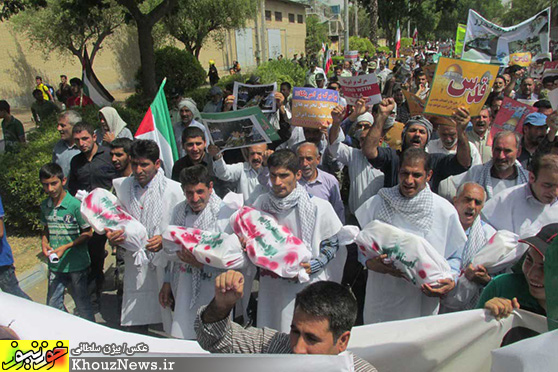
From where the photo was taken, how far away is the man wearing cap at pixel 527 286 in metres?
1.98

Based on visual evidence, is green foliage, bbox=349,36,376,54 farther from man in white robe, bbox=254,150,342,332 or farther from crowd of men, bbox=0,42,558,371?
man in white robe, bbox=254,150,342,332

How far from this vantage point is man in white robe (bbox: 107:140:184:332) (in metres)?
3.43

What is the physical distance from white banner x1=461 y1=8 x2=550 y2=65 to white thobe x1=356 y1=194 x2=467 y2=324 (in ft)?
20.7

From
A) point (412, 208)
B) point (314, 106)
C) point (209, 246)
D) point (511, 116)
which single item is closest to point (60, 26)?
point (314, 106)

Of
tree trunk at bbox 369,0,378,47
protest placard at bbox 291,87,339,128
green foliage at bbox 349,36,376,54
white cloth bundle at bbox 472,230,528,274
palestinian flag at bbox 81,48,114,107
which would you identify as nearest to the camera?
white cloth bundle at bbox 472,230,528,274

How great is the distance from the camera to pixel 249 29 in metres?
41.2

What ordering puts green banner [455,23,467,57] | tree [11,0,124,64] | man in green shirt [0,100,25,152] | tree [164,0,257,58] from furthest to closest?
tree [164,0,257,58] < tree [11,0,124,64] < green banner [455,23,467,57] < man in green shirt [0,100,25,152]

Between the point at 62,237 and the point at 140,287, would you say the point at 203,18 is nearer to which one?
the point at 62,237

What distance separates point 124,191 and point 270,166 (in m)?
1.28

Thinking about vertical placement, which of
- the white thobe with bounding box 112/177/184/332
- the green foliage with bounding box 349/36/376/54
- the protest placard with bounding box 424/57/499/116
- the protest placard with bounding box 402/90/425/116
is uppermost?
the green foliage with bounding box 349/36/376/54

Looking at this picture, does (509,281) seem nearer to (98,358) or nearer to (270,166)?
(270,166)

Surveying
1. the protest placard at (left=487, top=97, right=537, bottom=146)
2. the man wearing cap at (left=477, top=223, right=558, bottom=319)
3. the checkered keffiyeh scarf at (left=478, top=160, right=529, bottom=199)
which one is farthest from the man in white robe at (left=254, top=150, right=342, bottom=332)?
the protest placard at (left=487, top=97, right=537, bottom=146)

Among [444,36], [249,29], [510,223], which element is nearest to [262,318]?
[510,223]

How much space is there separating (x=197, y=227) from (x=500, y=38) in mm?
7849
